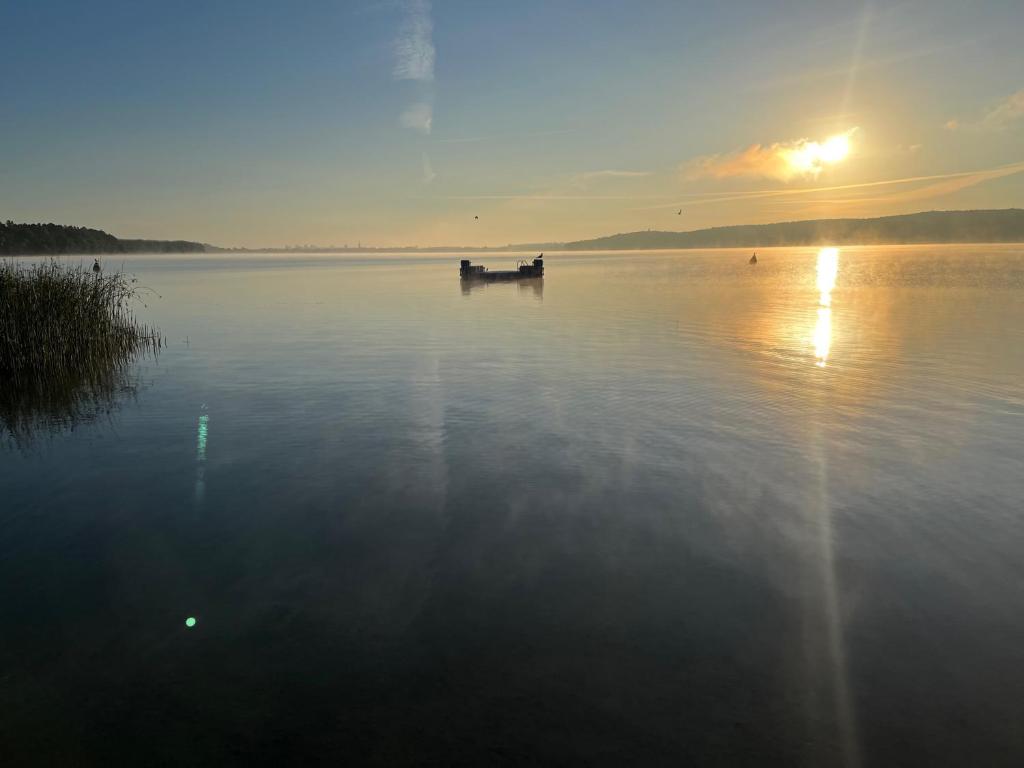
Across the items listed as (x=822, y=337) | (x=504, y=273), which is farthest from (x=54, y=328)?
(x=504, y=273)

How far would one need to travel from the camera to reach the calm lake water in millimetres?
5645

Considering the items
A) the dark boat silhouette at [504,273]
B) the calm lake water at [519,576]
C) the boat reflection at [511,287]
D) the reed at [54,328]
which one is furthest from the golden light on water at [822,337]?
the dark boat silhouette at [504,273]

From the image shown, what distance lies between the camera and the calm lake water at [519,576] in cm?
564

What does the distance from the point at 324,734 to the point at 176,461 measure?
31.3ft

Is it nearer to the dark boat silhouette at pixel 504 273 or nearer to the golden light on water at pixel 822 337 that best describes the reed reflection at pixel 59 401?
the golden light on water at pixel 822 337

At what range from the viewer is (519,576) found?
27.3ft

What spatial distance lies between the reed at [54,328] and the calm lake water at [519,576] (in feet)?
13.6

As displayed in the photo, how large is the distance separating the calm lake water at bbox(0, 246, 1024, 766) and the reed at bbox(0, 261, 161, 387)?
4.15 m

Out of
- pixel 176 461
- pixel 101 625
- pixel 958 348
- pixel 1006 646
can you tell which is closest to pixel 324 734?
pixel 101 625

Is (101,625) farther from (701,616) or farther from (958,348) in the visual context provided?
(958,348)

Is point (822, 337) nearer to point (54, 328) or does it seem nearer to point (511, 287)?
point (54, 328)

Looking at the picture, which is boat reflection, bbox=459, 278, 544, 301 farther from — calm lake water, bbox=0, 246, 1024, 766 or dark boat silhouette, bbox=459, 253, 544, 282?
calm lake water, bbox=0, 246, 1024, 766

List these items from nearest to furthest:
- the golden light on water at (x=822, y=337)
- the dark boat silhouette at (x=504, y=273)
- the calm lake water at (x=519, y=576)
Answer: the calm lake water at (x=519, y=576)
the golden light on water at (x=822, y=337)
the dark boat silhouette at (x=504, y=273)

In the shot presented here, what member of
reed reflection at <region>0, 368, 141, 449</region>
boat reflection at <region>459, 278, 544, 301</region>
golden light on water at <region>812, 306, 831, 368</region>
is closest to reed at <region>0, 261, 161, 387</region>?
reed reflection at <region>0, 368, 141, 449</region>
